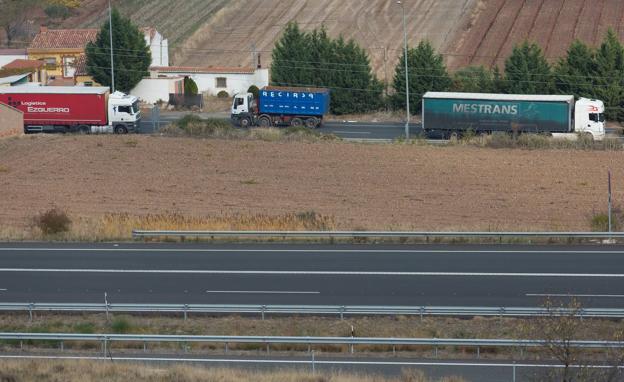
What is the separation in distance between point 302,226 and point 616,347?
47.3ft

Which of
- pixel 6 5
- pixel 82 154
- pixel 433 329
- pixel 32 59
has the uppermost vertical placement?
pixel 6 5

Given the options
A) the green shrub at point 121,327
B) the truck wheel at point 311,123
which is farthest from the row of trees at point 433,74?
the green shrub at point 121,327

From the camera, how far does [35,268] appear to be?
88.6ft

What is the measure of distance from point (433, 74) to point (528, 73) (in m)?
5.08

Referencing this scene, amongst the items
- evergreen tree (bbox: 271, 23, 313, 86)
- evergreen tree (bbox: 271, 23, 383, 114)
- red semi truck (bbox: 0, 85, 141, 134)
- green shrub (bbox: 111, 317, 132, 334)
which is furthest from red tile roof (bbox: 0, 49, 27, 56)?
green shrub (bbox: 111, 317, 132, 334)

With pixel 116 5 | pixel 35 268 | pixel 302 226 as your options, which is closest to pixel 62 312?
pixel 35 268

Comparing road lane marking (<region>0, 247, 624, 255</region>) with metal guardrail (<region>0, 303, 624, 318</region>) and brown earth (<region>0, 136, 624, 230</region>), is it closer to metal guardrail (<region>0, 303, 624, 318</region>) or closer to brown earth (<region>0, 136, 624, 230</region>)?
brown earth (<region>0, 136, 624, 230</region>)

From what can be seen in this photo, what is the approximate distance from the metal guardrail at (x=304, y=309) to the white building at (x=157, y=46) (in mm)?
50939

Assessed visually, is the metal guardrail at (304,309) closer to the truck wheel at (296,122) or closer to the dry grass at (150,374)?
the dry grass at (150,374)

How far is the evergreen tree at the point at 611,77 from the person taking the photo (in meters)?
58.0

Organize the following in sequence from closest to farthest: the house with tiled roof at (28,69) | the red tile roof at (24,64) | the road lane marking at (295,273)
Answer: the road lane marking at (295,273), the house with tiled roof at (28,69), the red tile roof at (24,64)

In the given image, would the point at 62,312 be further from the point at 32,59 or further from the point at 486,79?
the point at 32,59

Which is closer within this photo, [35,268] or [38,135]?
[35,268]

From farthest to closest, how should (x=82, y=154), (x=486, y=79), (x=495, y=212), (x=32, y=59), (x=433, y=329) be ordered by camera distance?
1. (x=32, y=59)
2. (x=486, y=79)
3. (x=82, y=154)
4. (x=495, y=212)
5. (x=433, y=329)
